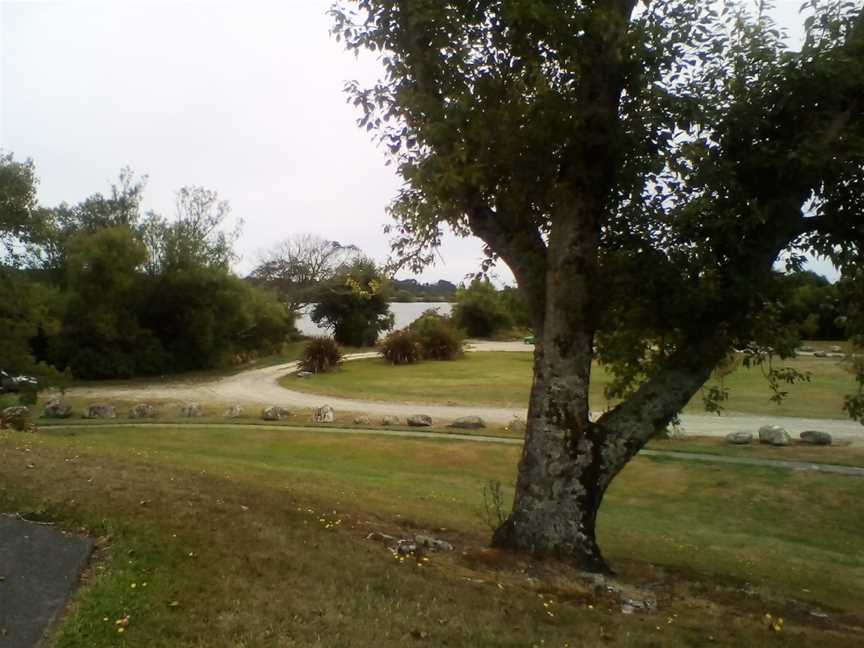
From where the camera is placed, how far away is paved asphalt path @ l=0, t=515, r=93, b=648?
14.9 feet

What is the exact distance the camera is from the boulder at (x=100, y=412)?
25859 millimetres

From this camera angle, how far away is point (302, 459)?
18.5m

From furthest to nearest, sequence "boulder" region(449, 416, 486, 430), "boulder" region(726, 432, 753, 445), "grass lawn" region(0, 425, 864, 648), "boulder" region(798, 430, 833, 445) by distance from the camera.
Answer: "boulder" region(449, 416, 486, 430), "boulder" region(726, 432, 753, 445), "boulder" region(798, 430, 833, 445), "grass lawn" region(0, 425, 864, 648)

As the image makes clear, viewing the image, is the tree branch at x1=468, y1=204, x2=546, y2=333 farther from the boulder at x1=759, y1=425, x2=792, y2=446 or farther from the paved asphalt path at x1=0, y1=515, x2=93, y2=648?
the boulder at x1=759, y1=425, x2=792, y2=446

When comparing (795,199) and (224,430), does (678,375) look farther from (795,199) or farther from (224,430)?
(224,430)

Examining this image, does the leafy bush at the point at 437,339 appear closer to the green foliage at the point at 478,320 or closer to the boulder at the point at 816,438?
the green foliage at the point at 478,320

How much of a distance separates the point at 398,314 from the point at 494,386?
2945cm

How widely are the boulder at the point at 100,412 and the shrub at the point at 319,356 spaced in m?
16.2

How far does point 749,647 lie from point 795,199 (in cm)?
430

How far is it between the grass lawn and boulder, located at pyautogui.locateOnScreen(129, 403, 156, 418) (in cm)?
1391

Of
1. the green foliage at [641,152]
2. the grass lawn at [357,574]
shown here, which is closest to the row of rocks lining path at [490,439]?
the grass lawn at [357,574]

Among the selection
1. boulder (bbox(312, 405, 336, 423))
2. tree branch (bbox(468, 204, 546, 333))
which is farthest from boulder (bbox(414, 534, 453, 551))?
boulder (bbox(312, 405, 336, 423))

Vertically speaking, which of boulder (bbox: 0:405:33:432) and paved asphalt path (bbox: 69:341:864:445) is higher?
boulder (bbox: 0:405:33:432)

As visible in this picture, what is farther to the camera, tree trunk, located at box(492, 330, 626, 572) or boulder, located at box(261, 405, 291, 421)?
boulder, located at box(261, 405, 291, 421)
